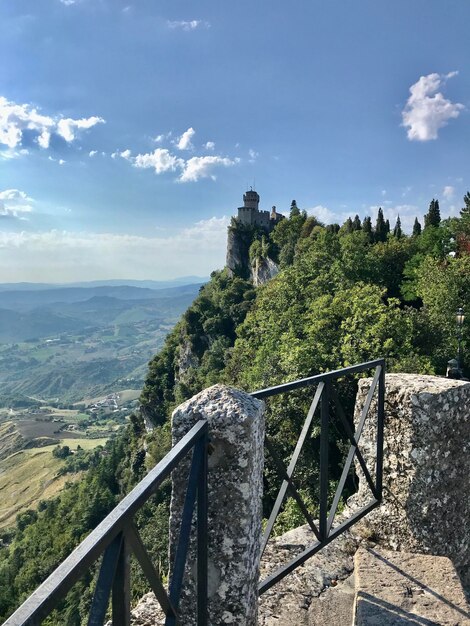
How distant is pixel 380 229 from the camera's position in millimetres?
46625

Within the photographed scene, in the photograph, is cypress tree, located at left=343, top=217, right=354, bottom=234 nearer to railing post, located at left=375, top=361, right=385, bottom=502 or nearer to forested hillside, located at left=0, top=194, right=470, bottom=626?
forested hillside, located at left=0, top=194, right=470, bottom=626

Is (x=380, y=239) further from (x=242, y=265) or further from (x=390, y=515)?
(x=390, y=515)

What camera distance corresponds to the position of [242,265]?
71125 mm

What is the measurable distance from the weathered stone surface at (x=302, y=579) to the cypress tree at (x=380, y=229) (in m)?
44.9

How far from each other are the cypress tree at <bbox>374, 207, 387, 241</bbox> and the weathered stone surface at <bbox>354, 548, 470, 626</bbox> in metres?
45.2

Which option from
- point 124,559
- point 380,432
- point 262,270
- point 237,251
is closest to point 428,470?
point 380,432

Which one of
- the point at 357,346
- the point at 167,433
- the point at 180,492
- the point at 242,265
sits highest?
the point at 242,265

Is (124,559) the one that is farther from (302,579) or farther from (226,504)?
(302,579)

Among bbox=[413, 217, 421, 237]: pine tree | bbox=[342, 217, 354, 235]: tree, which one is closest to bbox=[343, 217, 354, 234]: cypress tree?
bbox=[342, 217, 354, 235]: tree

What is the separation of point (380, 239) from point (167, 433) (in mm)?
28975

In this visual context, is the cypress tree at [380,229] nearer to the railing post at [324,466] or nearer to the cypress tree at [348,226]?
the cypress tree at [348,226]

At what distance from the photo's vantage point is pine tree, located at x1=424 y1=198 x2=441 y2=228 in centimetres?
4305

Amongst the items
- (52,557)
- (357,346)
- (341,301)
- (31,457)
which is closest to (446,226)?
(341,301)

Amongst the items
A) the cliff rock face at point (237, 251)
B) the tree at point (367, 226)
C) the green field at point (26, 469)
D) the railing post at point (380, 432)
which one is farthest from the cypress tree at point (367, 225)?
A: the green field at point (26, 469)
